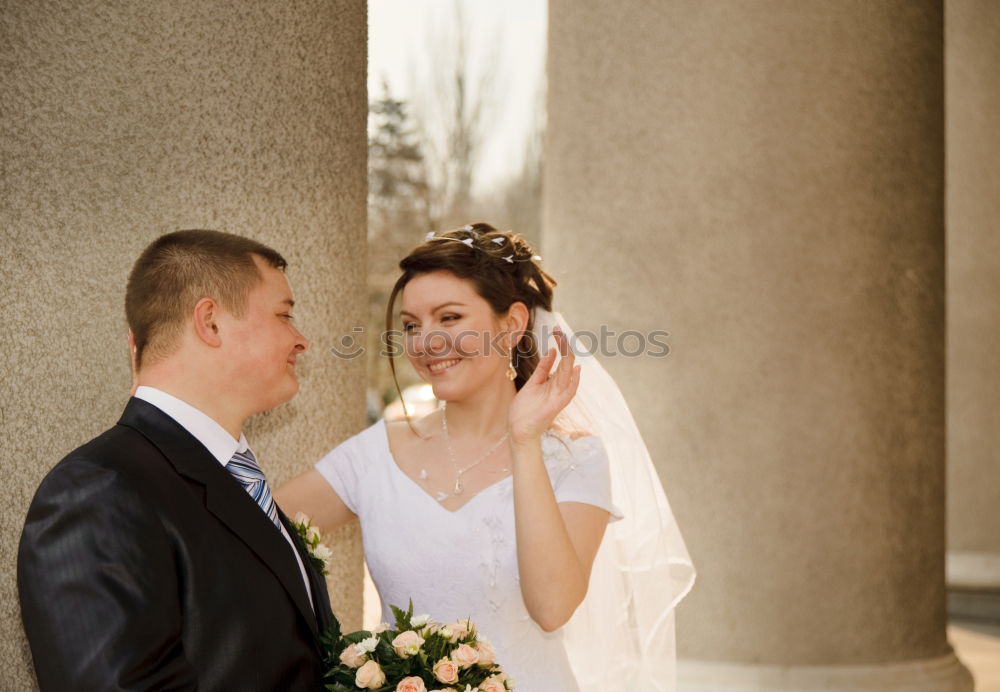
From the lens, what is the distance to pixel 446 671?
2.06 m

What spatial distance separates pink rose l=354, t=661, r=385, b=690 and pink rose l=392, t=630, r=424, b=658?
7 centimetres

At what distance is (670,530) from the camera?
148 inches

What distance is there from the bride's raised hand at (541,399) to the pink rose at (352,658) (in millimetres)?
759

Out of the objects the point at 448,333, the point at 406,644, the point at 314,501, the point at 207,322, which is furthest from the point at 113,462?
the point at 448,333

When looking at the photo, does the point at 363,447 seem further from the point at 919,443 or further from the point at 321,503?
the point at 919,443

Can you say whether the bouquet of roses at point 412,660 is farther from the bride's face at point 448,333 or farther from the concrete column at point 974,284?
the concrete column at point 974,284

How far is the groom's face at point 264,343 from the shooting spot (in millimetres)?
2076

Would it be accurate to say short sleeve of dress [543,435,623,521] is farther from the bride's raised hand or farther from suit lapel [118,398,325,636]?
suit lapel [118,398,325,636]

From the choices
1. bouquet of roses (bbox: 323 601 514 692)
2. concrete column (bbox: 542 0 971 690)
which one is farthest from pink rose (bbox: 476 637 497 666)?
concrete column (bbox: 542 0 971 690)

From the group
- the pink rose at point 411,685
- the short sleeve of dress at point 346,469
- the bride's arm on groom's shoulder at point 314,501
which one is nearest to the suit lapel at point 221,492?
the pink rose at point 411,685

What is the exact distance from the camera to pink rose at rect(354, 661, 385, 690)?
6.54 ft

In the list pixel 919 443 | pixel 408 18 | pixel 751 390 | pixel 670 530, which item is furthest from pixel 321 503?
pixel 408 18

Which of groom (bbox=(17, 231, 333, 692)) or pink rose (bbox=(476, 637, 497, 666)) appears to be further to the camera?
pink rose (bbox=(476, 637, 497, 666))

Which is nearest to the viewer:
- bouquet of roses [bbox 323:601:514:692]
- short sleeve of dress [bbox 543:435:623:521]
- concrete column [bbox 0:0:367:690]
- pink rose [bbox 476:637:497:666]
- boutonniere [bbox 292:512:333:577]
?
bouquet of roses [bbox 323:601:514:692]
